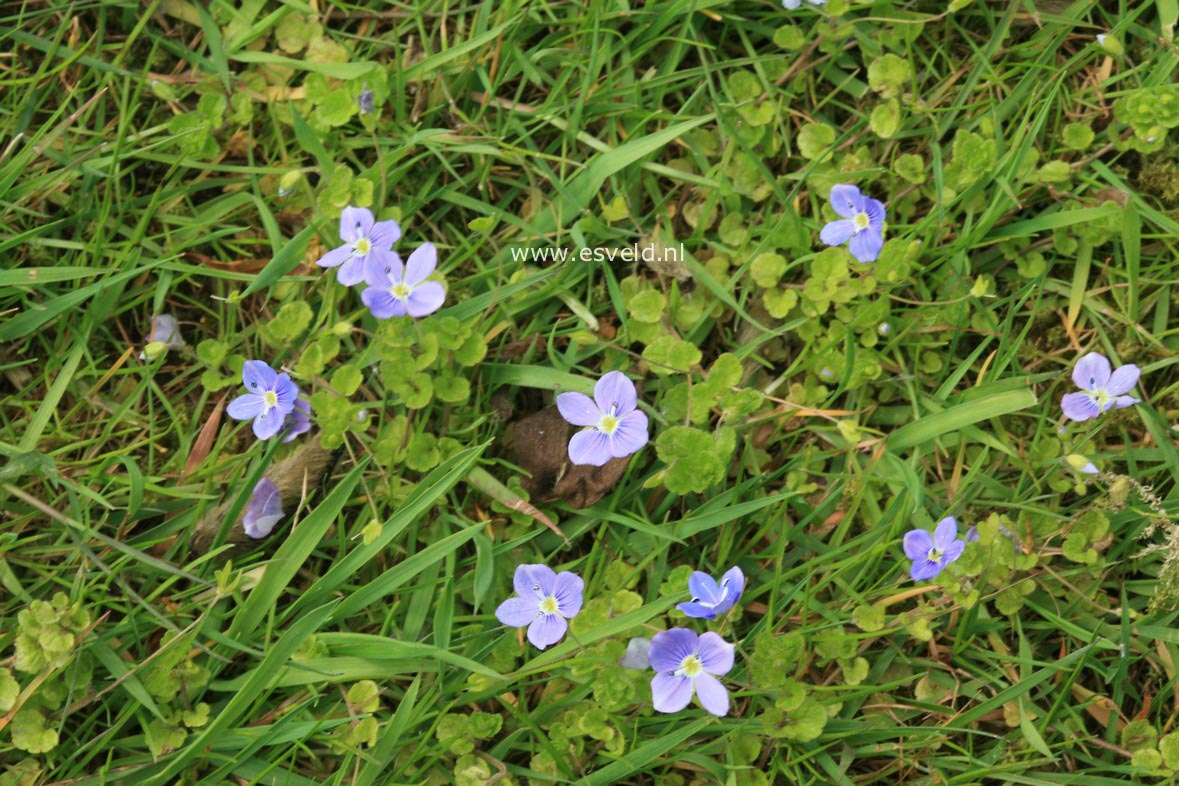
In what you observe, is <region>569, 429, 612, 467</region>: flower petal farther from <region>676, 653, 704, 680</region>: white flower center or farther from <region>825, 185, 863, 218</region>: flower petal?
<region>825, 185, 863, 218</region>: flower petal

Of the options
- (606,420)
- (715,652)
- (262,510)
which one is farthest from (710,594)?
(262,510)

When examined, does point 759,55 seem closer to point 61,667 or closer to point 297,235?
point 297,235

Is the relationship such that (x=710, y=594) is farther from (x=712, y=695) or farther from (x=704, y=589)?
(x=712, y=695)

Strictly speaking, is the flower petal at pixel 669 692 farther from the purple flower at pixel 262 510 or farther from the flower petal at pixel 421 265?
the flower petal at pixel 421 265

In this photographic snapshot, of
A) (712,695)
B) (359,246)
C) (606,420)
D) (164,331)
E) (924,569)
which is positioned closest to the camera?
(712,695)

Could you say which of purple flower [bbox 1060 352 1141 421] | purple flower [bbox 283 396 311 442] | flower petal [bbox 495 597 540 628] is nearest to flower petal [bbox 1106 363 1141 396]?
purple flower [bbox 1060 352 1141 421]

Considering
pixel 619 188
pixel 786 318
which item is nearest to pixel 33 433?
pixel 619 188
